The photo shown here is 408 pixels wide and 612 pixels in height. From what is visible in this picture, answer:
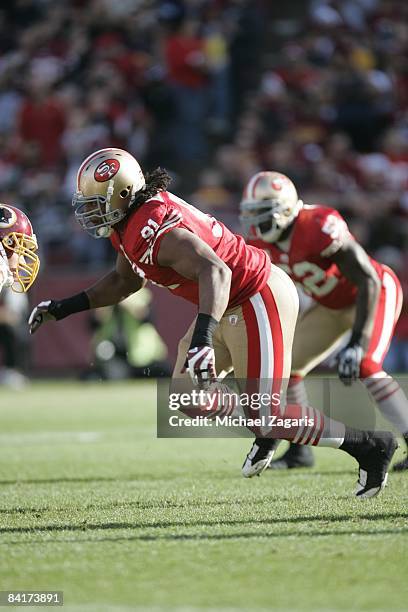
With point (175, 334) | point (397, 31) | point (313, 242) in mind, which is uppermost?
point (397, 31)

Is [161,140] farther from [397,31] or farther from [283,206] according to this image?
[283,206]

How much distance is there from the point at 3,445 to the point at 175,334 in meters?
5.07

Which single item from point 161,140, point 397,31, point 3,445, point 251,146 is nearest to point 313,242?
point 3,445

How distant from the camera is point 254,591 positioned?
10.8ft

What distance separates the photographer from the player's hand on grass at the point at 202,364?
4266 mm

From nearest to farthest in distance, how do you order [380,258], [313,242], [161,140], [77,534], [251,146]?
[77,534] < [313,242] < [380,258] < [251,146] < [161,140]

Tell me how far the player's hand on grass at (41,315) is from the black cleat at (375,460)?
5.59 feet

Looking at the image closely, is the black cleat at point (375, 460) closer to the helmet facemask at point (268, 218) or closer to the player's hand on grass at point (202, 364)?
the player's hand on grass at point (202, 364)

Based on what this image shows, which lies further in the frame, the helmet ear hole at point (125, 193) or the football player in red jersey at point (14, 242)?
the football player in red jersey at point (14, 242)

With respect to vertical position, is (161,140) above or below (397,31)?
below

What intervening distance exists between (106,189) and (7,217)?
53cm

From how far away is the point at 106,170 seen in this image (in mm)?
4777

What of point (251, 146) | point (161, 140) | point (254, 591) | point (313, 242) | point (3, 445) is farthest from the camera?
point (161, 140)

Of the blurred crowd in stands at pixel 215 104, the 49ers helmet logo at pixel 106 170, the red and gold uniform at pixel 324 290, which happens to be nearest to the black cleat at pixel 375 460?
the red and gold uniform at pixel 324 290
